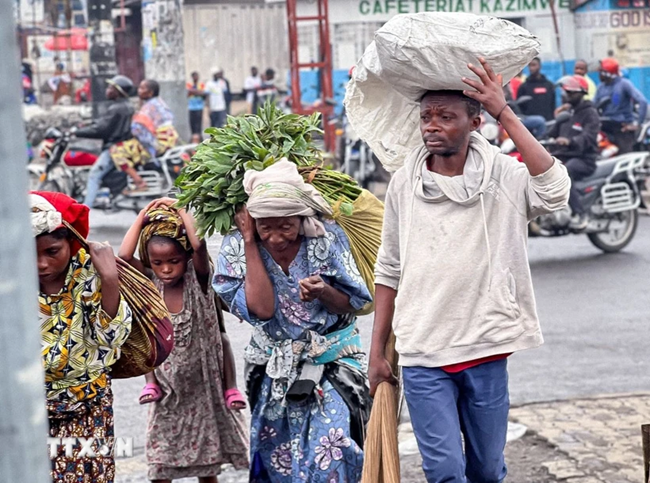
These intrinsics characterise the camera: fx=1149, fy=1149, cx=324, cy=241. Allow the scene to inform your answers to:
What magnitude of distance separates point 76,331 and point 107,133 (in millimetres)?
10203

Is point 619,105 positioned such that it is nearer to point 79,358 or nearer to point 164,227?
point 164,227

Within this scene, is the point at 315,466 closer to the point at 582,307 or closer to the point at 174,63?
the point at 582,307

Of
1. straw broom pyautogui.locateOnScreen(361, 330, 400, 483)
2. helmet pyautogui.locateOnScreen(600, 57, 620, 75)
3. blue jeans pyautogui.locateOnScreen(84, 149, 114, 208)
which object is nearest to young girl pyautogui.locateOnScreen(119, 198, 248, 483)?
straw broom pyautogui.locateOnScreen(361, 330, 400, 483)

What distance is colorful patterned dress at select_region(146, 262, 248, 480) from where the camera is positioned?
4.78m

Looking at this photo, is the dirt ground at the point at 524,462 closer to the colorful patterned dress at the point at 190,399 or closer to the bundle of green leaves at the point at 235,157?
the colorful patterned dress at the point at 190,399

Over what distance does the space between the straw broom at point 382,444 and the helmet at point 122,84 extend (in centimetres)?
1072

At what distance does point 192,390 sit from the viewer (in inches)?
190

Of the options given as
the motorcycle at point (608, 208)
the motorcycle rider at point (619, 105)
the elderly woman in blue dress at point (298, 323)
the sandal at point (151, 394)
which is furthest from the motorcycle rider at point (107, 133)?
the elderly woman in blue dress at point (298, 323)

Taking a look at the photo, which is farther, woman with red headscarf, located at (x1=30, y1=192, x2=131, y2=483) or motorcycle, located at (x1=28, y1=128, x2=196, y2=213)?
motorcycle, located at (x1=28, y1=128, x2=196, y2=213)

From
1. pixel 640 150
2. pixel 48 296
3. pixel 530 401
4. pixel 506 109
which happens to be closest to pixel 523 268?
pixel 506 109

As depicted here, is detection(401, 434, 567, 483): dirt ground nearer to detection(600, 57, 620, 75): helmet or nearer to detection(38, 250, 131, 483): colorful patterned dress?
detection(38, 250, 131, 483): colorful patterned dress

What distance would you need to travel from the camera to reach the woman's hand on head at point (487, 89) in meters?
3.73

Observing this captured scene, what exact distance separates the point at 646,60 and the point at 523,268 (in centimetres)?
1282

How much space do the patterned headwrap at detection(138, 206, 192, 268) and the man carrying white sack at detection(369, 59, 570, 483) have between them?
1.11m
